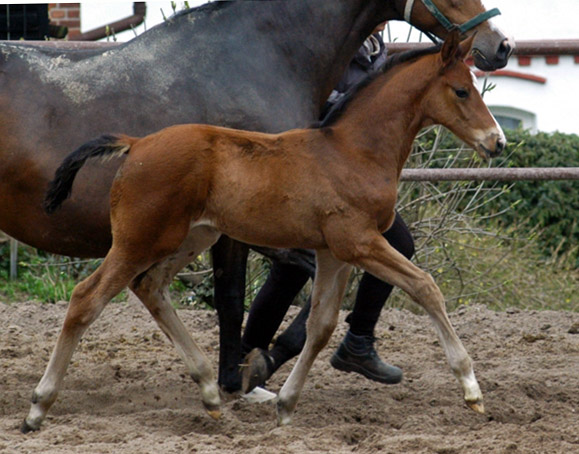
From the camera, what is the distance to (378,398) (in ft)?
14.3

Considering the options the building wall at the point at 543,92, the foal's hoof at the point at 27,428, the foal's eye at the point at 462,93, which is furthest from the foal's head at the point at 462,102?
the building wall at the point at 543,92

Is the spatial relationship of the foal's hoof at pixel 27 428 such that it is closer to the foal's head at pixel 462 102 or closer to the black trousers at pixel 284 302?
the black trousers at pixel 284 302

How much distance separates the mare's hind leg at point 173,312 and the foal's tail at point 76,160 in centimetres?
47

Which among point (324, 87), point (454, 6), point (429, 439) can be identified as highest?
point (454, 6)

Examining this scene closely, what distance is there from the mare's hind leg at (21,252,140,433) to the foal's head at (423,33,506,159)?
124cm

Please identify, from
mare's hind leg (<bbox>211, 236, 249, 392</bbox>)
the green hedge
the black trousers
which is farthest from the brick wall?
mare's hind leg (<bbox>211, 236, 249, 392</bbox>)

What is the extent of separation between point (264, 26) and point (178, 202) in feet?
3.20

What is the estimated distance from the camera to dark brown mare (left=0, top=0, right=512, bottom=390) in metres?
3.86

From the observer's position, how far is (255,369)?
13.6 ft

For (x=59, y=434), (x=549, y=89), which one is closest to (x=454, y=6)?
(x=59, y=434)

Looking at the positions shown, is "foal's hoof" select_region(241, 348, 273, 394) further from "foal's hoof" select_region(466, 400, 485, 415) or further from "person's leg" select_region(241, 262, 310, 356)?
"foal's hoof" select_region(466, 400, 485, 415)

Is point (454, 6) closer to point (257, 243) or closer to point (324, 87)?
point (324, 87)

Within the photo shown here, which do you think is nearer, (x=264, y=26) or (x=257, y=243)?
(x=257, y=243)

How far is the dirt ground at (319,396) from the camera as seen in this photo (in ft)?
11.2
